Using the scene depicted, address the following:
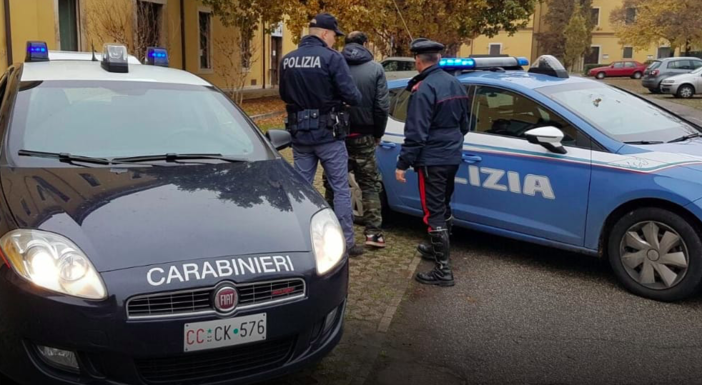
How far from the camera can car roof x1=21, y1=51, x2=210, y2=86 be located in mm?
4172

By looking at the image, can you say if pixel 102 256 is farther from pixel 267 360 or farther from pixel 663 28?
pixel 663 28

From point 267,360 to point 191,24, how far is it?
20672 mm

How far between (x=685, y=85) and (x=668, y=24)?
15937 mm

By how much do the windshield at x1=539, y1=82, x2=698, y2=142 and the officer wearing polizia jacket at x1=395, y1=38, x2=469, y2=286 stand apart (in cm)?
100

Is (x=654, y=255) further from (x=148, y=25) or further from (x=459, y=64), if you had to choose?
(x=148, y=25)

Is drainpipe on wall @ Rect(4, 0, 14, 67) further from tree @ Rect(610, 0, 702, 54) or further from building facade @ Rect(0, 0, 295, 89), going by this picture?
tree @ Rect(610, 0, 702, 54)

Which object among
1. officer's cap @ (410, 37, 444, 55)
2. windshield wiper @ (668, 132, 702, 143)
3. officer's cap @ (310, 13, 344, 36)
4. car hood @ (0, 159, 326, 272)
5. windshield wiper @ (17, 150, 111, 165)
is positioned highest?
officer's cap @ (310, 13, 344, 36)

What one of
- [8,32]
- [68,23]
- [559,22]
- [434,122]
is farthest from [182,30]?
[559,22]

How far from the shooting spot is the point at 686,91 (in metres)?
27.0

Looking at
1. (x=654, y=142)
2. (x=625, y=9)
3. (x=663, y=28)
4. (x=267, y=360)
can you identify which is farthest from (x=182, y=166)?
(x=625, y=9)

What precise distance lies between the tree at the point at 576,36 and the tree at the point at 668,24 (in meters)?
10.0

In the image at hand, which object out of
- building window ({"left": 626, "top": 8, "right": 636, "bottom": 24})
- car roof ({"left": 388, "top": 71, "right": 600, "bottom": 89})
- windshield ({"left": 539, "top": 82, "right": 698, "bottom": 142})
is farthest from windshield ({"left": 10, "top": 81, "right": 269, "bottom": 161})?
building window ({"left": 626, "top": 8, "right": 636, "bottom": 24})

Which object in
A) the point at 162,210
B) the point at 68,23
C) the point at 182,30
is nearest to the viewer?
the point at 162,210

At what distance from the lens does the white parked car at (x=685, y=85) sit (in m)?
26.8
